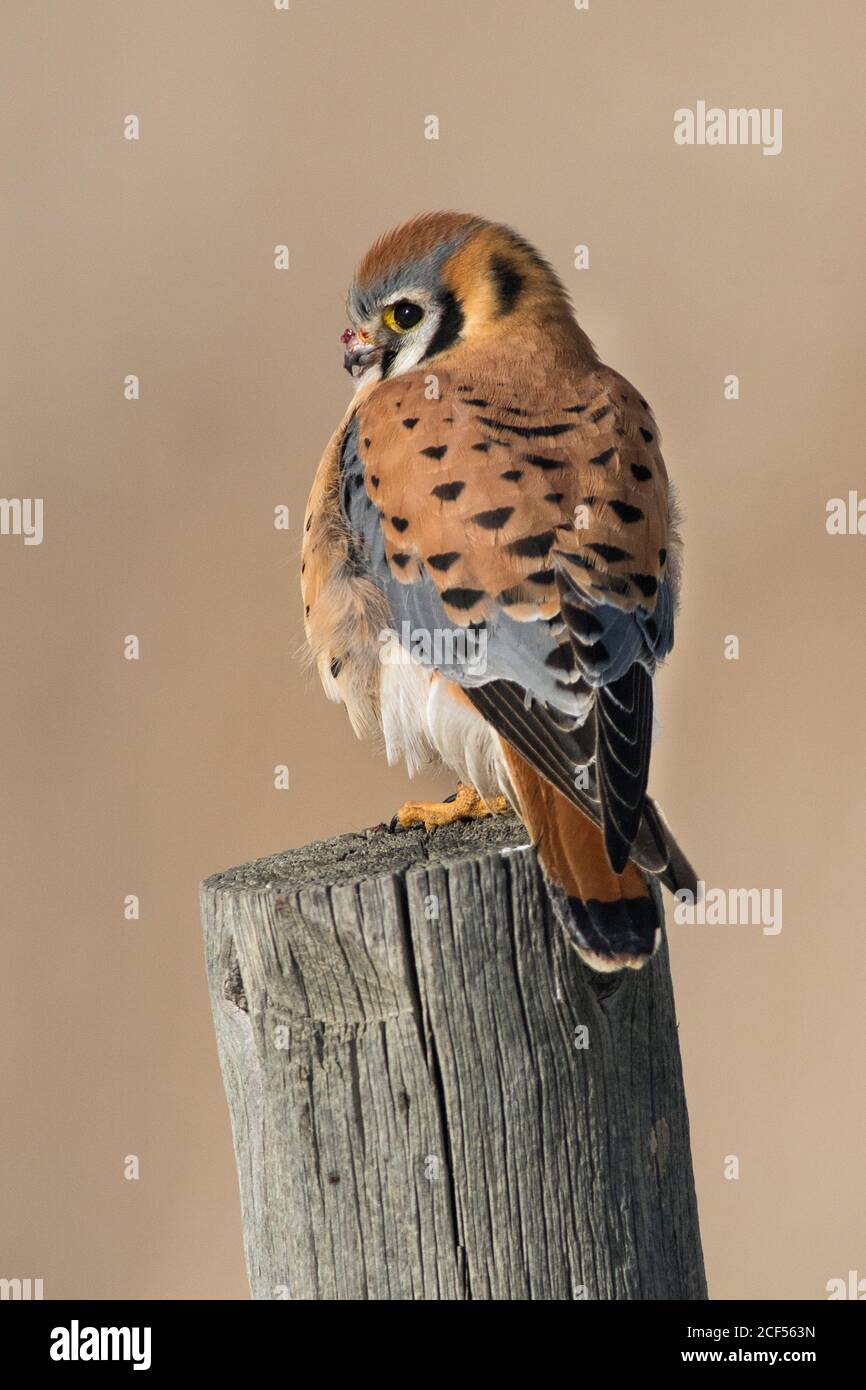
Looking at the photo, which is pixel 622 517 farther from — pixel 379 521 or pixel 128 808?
pixel 128 808

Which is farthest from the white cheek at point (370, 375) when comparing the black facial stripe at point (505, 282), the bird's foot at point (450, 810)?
the bird's foot at point (450, 810)

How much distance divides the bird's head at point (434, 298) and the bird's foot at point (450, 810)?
1235mm

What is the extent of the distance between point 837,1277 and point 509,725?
3777mm

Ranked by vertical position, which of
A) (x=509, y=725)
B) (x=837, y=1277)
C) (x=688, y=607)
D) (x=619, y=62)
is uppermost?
(x=619, y=62)

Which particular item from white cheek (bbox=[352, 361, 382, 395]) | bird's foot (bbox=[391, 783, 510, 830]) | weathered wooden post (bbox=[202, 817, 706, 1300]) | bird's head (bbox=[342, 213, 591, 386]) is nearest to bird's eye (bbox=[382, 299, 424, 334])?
bird's head (bbox=[342, 213, 591, 386])

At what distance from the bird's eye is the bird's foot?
1.32 meters

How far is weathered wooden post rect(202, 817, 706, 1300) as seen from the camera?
94.5 inches

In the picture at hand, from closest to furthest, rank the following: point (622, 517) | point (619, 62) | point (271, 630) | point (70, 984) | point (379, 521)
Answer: point (622, 517) < point (379, 521) < point (70, 984) < point (271, 630) < point (619, 62)

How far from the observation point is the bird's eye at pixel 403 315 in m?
4.07

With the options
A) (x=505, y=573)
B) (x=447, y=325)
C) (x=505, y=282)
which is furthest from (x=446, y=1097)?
(x=505, y=282)

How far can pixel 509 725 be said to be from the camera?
3.00 meters

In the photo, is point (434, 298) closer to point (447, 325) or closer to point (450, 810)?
point (447, 325)

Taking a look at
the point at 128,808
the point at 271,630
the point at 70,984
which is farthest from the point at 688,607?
the point at 70,984

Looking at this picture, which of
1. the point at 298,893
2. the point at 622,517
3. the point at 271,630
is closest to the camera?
the point at 298,893
